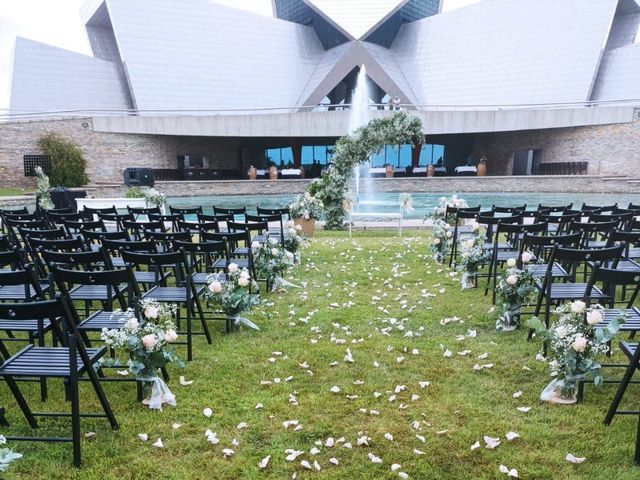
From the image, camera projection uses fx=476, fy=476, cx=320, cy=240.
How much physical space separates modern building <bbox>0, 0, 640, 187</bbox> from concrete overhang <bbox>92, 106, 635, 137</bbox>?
77 millimetres

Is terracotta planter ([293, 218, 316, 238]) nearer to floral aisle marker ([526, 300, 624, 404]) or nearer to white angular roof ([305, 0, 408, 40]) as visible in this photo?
floral aisle marker ([526, 300, 624, 404])

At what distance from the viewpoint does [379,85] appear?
120 feet

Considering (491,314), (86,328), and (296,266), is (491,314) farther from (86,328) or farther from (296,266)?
(86,328)

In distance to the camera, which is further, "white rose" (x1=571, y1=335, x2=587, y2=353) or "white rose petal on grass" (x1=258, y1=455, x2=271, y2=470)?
"white rose" (x1=571, y1=335, x2=587, y2=353)

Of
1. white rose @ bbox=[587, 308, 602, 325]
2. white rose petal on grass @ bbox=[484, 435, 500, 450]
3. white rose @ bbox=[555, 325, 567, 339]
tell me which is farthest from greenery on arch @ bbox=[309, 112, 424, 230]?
white rose petal on grass @ bbox=[484, 435, 500, 450]

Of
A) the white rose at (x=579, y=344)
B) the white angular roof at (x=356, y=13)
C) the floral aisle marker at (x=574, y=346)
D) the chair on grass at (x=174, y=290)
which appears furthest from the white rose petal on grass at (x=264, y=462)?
the white angular roof at (x=356, y=13)

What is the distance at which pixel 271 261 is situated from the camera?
21.7ft

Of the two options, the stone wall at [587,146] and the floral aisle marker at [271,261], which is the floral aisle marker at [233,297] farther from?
the stone wall at [587,146]

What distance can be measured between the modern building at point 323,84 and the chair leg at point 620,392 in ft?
84.2

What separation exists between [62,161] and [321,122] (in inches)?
558

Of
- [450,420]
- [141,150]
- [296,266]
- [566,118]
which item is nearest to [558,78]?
[566,118]

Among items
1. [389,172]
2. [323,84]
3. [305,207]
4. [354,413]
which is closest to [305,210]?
[305,207]

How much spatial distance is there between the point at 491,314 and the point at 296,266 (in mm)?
3619

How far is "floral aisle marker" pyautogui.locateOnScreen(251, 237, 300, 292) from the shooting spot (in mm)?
6590
